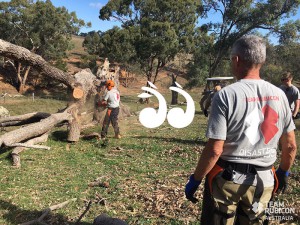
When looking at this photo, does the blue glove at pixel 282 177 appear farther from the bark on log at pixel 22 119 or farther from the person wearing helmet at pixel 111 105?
the bark on log at pixel 22 119

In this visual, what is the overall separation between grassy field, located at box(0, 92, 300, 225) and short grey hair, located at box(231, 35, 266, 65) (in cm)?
295

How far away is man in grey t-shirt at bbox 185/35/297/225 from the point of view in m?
2.65

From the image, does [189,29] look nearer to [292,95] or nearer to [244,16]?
[244,16]

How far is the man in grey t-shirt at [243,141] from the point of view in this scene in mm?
2650

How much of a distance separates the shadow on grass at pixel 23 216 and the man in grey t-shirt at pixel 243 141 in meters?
2.64

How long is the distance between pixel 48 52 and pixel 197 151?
35047 mm

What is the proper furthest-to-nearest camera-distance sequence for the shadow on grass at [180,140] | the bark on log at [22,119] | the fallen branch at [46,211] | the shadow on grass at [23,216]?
1. the shadow on grass at [180,140]
2. the bark on log at [22,119]
3. the shadow on grass at [23,216]
4. the fallen branch at [46,211]

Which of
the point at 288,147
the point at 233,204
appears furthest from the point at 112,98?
the point at 233,204

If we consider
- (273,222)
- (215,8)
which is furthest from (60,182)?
(215,8)

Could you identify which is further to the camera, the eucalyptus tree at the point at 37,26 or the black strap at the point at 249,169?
the eucalyptus tree at the point at 37,26

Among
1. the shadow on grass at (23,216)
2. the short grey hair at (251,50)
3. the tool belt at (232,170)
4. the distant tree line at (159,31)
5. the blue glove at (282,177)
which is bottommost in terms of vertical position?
the shadow on grass at (23,216)

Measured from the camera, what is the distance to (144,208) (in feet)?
17.3

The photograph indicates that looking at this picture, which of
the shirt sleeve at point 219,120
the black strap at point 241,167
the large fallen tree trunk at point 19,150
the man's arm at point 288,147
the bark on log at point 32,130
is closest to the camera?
the shirt sleeve at point 219,120

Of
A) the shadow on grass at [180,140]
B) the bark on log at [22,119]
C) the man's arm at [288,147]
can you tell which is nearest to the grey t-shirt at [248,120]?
the man's arm at [288,147]
